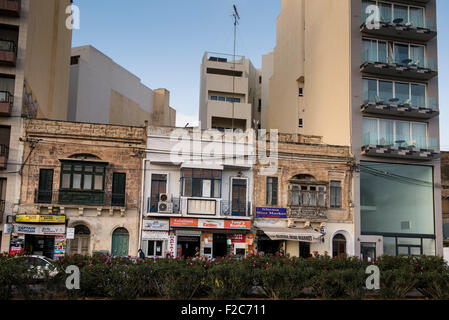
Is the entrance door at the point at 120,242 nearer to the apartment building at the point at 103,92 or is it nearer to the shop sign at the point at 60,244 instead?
the shop sign at the point at 60,244

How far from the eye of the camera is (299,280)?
→ 19062 millimetres

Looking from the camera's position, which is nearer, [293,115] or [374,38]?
[374,38]

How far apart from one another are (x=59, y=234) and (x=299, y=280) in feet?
51.6

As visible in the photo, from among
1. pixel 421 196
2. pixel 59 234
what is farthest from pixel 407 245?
pixel 59 234

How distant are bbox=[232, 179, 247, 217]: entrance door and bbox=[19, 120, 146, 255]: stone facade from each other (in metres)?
5.84

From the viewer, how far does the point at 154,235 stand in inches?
1204

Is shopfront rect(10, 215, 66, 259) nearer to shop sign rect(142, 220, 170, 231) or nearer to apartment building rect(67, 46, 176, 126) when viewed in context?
shop sign rect(142, 220, 170, 231)

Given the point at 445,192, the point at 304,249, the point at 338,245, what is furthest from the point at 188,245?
the point at 445,192

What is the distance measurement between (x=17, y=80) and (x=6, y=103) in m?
1.76

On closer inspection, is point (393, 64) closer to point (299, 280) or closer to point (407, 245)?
point (407, 245)

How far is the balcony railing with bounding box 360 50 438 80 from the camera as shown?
35188 millimetres

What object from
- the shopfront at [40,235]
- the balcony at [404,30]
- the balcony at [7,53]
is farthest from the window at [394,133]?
the balcony at [7,53]

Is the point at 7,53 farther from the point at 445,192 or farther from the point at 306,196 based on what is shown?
the point at 445,192
